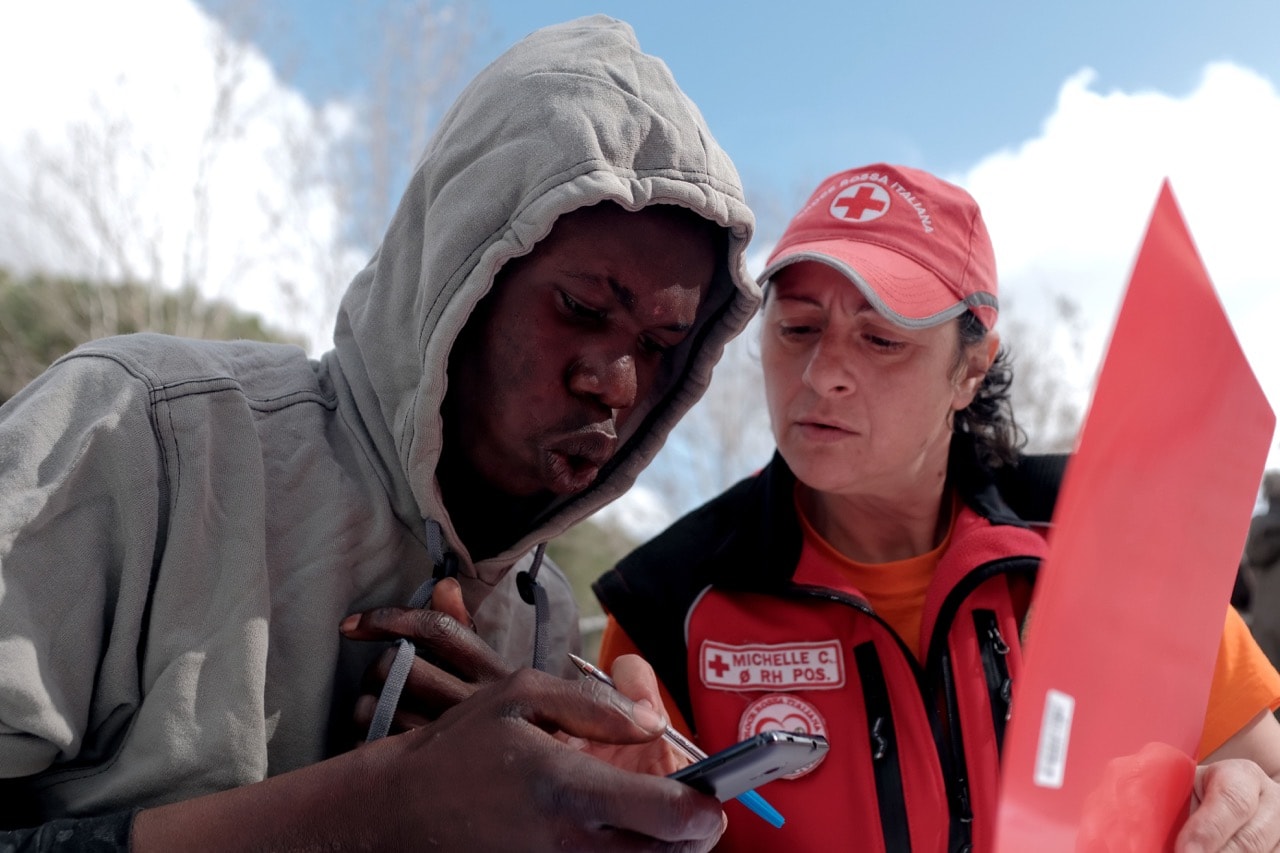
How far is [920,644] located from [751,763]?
3.51ft

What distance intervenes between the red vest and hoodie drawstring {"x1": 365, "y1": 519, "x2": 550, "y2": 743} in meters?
0.46

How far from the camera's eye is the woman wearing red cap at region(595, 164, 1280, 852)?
180 centimetres

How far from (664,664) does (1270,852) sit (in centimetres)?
101

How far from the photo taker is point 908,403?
6.84 feet

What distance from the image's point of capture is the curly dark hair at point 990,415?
2.20m

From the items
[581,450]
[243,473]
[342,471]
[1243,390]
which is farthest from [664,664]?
[1243,390]

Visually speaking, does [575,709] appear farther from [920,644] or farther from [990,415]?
[990,415]

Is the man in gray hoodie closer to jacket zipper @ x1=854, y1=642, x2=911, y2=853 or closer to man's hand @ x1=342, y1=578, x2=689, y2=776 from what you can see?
man's hand @ x1=342, y1=578, x2=689, y2=776

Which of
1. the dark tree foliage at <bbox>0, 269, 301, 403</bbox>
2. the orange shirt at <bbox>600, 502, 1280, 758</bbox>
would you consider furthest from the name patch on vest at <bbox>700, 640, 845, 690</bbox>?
the dark tree foliage at <bbox>0, 269, 301, 403</bbox>

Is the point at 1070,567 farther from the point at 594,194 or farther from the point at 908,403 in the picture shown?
the point at 908,403

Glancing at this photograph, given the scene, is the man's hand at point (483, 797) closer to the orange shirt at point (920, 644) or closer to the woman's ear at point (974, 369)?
the orange shirt at point (920, 644)

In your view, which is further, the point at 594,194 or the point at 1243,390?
the point at 594,194

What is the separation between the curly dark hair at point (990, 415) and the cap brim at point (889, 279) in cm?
9

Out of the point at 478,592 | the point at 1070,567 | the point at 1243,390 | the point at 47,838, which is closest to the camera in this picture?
the point at 1070,567
